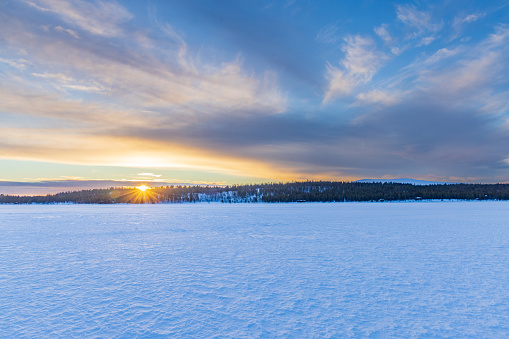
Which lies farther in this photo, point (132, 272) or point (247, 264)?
point (247, 264)

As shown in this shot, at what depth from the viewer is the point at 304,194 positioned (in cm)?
11362

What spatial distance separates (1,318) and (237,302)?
13.8 feet

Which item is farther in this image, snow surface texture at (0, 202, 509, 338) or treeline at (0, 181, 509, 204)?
treeline at (0, 181, 509, 204)

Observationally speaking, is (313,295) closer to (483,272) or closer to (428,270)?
(428,270)

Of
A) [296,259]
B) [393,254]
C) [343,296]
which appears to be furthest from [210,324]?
[393,254]

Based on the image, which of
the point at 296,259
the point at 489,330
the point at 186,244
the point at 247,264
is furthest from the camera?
the point at 186,244

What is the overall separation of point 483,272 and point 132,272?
9624 mm

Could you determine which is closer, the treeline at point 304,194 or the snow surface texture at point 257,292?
the snow surface texture at point 257,292

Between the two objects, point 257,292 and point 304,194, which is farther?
point 304,194

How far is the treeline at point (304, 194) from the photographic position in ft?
Result: 362

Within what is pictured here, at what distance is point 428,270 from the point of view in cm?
861

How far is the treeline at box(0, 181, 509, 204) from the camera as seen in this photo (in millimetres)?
110375

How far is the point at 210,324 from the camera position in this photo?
5156mm

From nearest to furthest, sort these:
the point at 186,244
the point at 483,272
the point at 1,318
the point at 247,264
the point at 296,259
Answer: the point at 1,318 → the point at 483,272 → the point at 247,264 → the point at 296,259 → the point at 186,244
